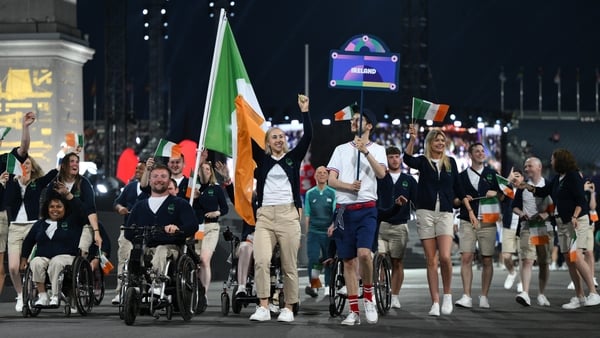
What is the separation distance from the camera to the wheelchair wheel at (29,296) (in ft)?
45.2

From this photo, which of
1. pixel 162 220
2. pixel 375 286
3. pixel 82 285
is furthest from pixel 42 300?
pixel 375 286

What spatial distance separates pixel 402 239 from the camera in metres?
15.5

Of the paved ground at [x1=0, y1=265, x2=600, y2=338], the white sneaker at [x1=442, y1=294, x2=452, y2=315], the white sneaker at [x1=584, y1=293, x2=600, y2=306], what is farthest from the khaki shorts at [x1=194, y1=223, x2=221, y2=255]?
the white sneaker at [x1=584, y1=293, x2=600, y2=306]

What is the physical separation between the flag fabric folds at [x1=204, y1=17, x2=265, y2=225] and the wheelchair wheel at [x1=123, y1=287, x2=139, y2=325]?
178 cm

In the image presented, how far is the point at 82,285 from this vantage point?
46.2 ft

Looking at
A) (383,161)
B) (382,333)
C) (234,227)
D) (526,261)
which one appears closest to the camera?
(382,333)

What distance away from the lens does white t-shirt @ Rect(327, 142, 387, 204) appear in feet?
41.2

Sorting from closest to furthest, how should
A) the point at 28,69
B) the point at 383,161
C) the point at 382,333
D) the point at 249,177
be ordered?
the point at 382,333 < the point at 383,161 < the point at 249,177 < the point at 28,69

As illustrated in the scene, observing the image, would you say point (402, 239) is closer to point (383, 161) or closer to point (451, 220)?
point (451, 220)

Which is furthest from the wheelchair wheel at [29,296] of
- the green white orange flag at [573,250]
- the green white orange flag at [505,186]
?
the green white orange flag at [573,250]

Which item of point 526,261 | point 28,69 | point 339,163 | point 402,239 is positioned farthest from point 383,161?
point 28,69

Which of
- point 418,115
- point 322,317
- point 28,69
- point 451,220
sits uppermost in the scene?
point 28,69

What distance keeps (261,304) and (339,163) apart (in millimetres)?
1606

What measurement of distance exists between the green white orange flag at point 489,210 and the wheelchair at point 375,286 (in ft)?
5.21
